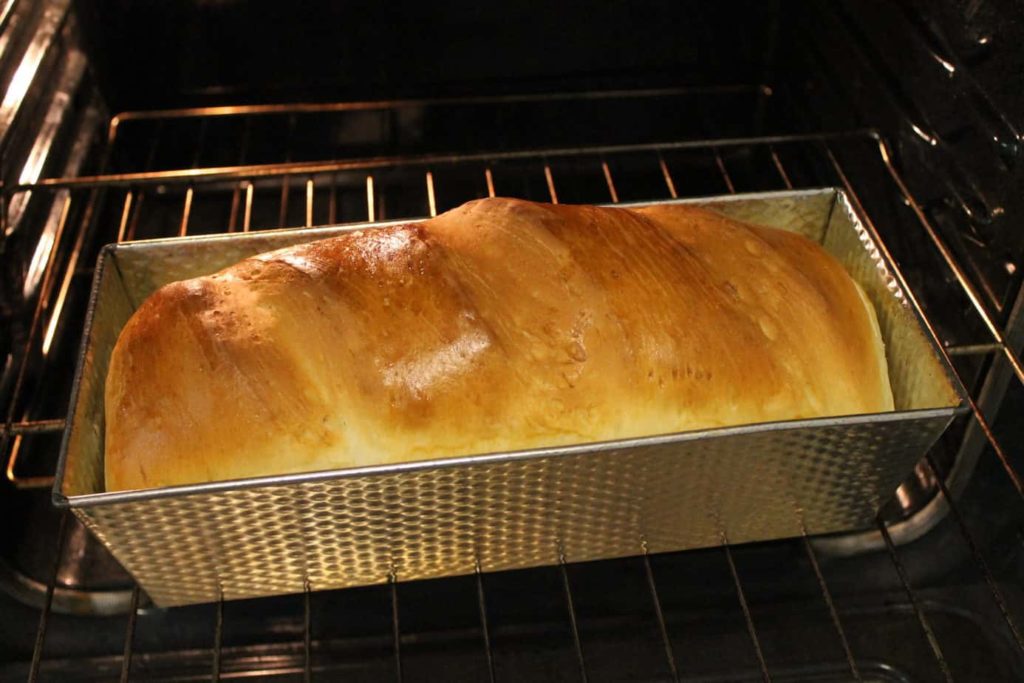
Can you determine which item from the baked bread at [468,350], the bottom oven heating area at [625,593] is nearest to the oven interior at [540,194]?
the bottom oven heating area at [625,593]

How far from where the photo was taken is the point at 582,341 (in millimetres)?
975

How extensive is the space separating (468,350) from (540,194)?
2.19 feet

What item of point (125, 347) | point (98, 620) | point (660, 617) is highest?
point (125, 347)

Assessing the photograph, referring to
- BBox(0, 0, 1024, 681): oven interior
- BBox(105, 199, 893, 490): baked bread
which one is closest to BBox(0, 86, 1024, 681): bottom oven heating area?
BBox(0, 0, 1024, 681): oven interior

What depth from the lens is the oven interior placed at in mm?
1033

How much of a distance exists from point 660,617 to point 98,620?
2.00 feet

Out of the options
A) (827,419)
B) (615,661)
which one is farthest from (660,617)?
(827,419)

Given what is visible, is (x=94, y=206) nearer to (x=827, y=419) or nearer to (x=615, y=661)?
(x=615, y=661)

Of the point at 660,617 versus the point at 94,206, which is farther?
the point at 94,206

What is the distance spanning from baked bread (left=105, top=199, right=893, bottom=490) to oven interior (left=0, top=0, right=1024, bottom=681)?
0.17 metres

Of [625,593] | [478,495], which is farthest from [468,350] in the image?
[625,593]

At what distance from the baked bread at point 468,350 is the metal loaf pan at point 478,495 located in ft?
0.15

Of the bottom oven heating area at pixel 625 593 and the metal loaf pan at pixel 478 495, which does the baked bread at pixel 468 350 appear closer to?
the metal loaf pan at pixel 478 495

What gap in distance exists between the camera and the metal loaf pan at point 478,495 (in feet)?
2.86
